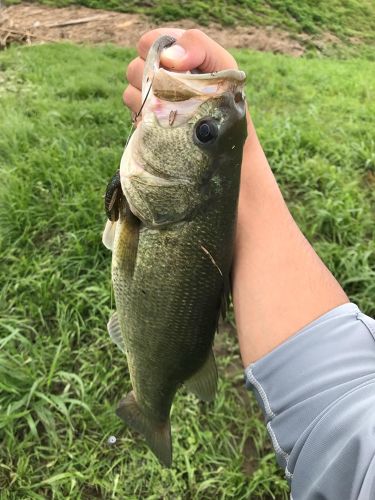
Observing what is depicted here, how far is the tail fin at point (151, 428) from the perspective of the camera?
6.53ft

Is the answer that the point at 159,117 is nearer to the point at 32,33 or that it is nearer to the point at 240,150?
the point at 240,150

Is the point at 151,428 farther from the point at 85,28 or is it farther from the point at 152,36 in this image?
the point at 85,28

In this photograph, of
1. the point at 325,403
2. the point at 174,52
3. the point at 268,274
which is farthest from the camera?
the point at 268,274

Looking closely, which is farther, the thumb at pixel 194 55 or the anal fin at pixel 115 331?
the anal fin at pixel 115 331

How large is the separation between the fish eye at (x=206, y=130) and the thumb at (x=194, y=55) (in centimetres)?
20

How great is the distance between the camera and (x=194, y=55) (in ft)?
5.28

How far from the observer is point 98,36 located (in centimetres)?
1080

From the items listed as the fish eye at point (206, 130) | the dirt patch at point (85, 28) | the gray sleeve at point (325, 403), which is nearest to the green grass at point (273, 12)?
the dirt patch at point (85, 28)

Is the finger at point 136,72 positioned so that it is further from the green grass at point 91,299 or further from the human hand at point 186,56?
the green grass at point 91,299

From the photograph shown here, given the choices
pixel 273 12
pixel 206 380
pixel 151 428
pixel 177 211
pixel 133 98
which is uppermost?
pixel 133 98

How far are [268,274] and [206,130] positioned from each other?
1.88 ft

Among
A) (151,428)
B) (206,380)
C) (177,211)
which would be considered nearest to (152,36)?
(177,211)

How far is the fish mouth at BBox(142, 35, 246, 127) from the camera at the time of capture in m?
1.47

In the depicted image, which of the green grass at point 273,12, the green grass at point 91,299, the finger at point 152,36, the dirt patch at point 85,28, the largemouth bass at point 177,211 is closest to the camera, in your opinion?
the largemouth bass at point 177,211
